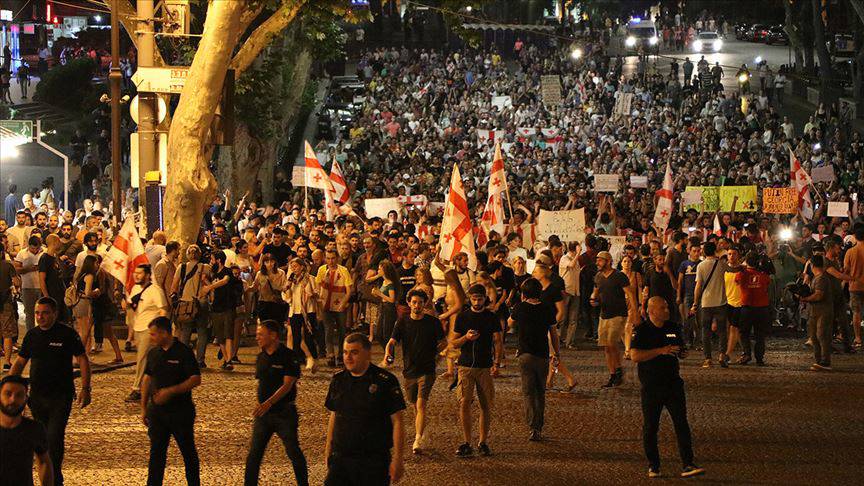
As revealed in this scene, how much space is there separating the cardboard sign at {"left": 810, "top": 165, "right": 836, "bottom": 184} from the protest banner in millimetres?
2216

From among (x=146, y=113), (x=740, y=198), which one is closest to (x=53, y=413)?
(x=146, y=113)

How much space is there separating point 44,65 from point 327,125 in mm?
11651

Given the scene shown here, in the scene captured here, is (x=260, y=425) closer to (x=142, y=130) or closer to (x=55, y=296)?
(x=55, y=296)

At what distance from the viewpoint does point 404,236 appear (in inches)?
806

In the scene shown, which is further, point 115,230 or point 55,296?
point 115,230

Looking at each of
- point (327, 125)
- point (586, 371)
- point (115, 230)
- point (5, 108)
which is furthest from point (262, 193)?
point (586, 371)

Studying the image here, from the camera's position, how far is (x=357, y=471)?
764 centimetres

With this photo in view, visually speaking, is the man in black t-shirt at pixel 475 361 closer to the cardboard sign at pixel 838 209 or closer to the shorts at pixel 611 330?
the shorts at pixel 611 330

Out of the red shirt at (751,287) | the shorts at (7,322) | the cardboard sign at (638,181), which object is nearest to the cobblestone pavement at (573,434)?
the red shirt at (751,287)

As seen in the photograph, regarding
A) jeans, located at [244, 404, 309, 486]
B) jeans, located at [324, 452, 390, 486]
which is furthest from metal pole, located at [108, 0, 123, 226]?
jeans, located at [324, 452, 390, 486]

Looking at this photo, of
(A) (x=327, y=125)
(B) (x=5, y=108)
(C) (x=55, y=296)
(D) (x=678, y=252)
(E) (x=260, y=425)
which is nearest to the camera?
(E) (x=260, y=425)

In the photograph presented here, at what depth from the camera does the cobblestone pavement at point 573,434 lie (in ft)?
34.2

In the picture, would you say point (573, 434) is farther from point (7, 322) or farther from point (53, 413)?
point (7, 322)

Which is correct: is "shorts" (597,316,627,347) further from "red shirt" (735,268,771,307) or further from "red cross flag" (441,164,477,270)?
"red shirt" (735,268,771,307)
